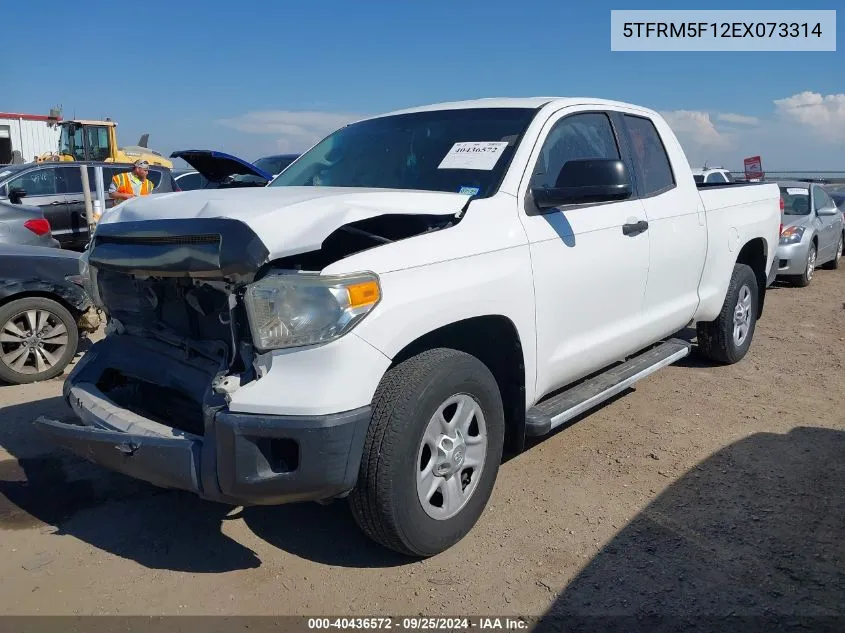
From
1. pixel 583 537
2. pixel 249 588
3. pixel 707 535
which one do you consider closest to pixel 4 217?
pixel 249 588

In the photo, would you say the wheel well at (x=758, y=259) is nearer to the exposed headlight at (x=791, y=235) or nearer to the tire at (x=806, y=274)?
the exposed headlight at (x=791, y=235)

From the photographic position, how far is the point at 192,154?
459cm

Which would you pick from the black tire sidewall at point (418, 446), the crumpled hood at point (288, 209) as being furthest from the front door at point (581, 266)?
the crumpled hood at point (288, 209)

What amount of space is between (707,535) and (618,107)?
2.62 metres

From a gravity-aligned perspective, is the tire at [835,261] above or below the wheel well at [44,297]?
below

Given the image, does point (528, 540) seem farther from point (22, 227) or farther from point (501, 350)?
point (22, 227)

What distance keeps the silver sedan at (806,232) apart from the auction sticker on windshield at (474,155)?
7.90 m

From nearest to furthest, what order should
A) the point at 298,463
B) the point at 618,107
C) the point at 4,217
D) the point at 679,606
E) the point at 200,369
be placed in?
the point at 298,463
the point at 679,606
the point at 200,369
the point at 618,107
the point at 4,217

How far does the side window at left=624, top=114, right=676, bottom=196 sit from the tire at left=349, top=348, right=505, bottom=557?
2.06 metres

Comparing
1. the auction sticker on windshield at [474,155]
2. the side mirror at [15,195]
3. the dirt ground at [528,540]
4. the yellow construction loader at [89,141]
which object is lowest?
the dirt ground at [528,540]

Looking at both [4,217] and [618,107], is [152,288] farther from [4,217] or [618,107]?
[4,217]

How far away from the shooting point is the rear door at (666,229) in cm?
443

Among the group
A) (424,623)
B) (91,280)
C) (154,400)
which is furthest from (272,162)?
(424,623)

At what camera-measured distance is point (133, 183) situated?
1102 centimetres
